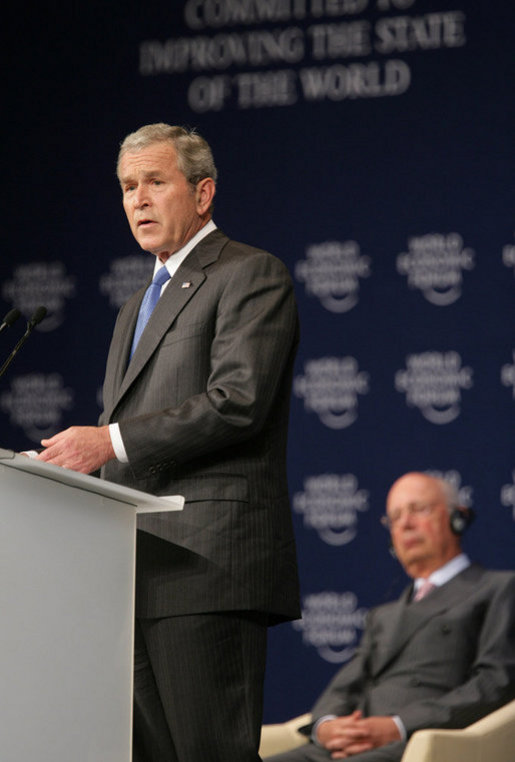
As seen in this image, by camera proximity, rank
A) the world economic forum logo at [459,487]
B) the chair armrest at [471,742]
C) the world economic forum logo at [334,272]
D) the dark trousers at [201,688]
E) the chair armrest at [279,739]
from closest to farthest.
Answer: the dark trousers at [201,688] < the chair armrest at [471,742] < the chair armrest at [279,739] < the world economic forum logo at [459,487] < the world economic forum logo at [334,272]

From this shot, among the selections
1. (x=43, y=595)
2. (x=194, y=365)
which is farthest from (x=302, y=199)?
(x=43, y=595)

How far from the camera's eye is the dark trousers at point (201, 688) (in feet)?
7.57

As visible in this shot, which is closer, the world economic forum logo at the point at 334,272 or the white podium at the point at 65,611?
the white podium at the point at 65,611

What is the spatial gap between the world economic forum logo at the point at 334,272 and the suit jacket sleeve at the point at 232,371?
3058 mm

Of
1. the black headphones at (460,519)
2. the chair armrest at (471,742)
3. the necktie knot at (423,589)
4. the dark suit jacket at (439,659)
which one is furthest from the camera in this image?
the black headphones at (460,519)

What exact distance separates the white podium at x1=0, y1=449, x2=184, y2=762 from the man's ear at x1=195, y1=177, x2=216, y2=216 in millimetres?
768

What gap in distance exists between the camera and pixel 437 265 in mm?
5523

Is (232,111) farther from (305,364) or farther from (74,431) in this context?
(74,431)

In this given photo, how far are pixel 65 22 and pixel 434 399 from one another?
2.73 meters

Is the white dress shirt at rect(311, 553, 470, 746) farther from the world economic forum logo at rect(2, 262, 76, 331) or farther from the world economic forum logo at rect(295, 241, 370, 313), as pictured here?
the world economic forum logo at rect(2, 262, 76, 331)

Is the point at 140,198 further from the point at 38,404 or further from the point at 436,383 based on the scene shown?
the point at 38,404

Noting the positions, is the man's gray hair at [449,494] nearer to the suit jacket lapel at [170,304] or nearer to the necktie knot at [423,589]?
the necktie knot at [423,589]

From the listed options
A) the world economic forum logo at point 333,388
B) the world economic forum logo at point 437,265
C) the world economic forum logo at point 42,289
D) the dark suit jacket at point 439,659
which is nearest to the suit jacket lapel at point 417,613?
the dark suit jacket at point 439,659

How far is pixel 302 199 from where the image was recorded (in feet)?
19.2
